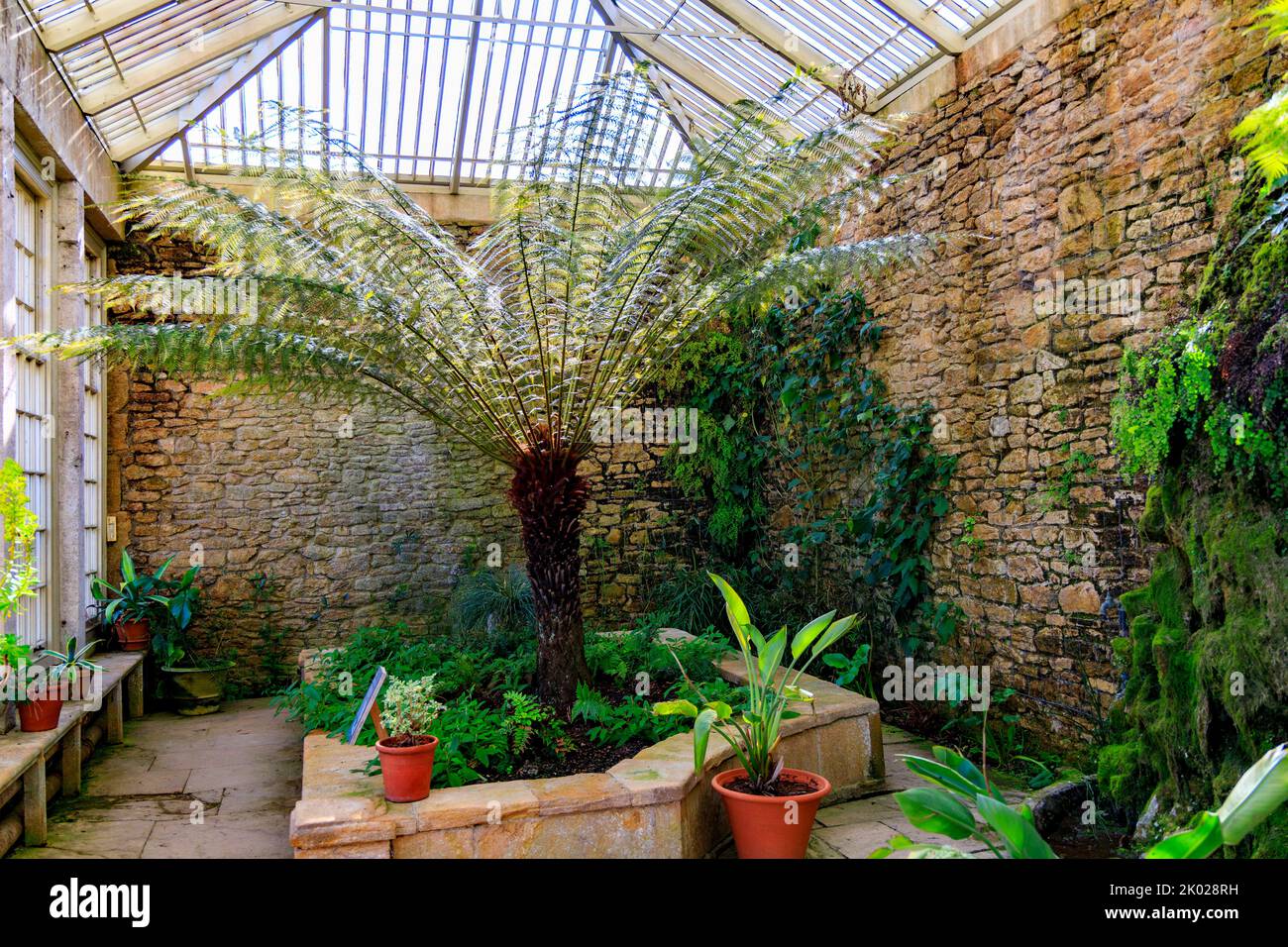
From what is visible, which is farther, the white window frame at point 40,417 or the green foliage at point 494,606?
the green foliage at point 494,606

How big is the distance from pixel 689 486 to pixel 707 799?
171 inches

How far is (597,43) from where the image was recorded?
6.77 m

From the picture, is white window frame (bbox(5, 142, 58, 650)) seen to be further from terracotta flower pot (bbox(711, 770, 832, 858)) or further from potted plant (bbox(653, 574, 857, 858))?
terracotta flower pot (bbox(711, 770, 832, 858))

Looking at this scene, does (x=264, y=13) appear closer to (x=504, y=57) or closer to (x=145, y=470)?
(x=504, y=57)

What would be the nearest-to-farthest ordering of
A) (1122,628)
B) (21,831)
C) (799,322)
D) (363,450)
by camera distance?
(21,831) < (1122,628) < (799,322) < (363,450)

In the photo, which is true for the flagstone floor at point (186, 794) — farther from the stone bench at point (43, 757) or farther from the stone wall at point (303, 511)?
the stone wall at point (303, 511)

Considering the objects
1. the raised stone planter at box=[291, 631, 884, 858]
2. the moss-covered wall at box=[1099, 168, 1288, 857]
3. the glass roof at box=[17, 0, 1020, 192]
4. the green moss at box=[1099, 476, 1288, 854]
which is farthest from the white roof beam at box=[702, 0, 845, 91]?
the raised stone planter at box=[291, 631, 884, 858]

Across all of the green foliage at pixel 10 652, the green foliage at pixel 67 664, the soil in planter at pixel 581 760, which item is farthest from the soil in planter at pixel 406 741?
the green foliage at pixel 67 664

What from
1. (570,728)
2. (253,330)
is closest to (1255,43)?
(570,728)

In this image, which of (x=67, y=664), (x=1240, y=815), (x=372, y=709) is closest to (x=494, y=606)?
(x=67, y=664)

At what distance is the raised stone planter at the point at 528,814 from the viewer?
295 cm

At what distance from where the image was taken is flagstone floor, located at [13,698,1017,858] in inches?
150

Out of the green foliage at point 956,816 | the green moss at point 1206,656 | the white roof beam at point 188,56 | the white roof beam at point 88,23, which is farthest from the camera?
the white roof beam at point 188,56

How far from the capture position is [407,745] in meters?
3.16
